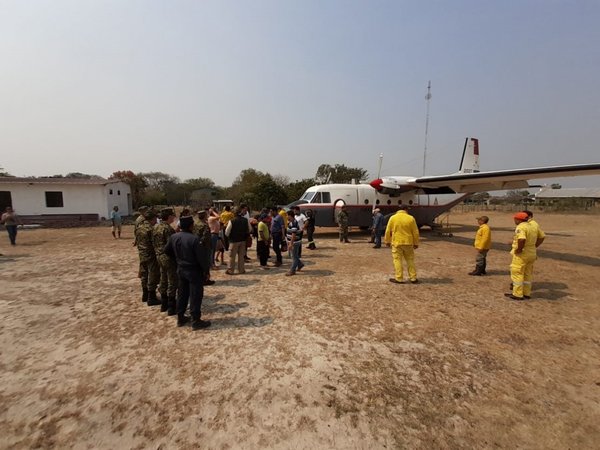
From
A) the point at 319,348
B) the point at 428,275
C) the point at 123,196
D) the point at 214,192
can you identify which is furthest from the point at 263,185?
the point at 319,348

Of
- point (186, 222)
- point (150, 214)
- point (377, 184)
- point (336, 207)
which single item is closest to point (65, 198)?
point (336, 207)

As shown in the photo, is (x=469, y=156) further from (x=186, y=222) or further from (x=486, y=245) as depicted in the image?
(x=186, y=222)

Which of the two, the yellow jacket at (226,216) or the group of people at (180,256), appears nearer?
the group of people at (180,256)

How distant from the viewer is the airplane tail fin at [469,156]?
62.0 ft

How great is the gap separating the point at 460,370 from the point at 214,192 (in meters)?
56.7

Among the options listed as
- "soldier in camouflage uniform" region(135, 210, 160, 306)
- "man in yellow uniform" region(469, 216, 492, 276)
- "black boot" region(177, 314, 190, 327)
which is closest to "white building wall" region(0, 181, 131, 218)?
"soldier in camouflage uniform" region(135, 210, 160, 306)

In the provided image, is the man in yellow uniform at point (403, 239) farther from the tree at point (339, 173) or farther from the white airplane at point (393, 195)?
the tree at point (339, 173)

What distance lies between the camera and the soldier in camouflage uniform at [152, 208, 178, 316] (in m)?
5.17

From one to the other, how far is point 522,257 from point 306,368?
500cm

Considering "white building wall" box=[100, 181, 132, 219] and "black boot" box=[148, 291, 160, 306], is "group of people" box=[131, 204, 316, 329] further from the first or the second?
"white building wall" box=[100, 181, 132, 219]

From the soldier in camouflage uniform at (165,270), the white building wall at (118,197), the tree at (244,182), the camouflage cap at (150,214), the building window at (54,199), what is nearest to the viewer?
the soldier in camouflage uniform at (165,270)

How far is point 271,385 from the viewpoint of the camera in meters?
3.41

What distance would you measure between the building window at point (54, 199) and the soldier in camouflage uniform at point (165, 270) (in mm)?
23319

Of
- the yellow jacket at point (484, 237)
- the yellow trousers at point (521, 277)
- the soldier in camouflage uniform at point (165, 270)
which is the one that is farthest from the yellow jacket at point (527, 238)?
the soldier in camouflage uniform at point (165, 270)
